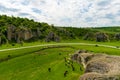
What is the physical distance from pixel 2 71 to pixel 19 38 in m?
90.4

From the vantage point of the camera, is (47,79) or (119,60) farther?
(47,79)

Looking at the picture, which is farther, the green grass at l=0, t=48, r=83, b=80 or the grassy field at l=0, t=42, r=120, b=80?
the green grass at l=0, t=48, r=83, b=80

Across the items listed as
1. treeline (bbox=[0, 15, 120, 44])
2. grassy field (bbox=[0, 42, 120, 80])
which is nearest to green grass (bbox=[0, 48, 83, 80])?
grassy field (bbox=[0, 42, 120, 80])

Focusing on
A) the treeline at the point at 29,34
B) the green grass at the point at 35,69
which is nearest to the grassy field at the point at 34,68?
the green grass at the point at 35,69

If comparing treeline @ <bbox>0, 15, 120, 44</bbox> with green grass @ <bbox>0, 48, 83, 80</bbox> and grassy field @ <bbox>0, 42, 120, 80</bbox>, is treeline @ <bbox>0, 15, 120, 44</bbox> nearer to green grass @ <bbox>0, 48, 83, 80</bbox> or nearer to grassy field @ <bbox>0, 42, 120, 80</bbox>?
grassy field @ <bbox>0, 42, 120, 80</bbox>

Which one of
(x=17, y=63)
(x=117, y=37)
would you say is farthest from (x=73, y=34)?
(x=17, y=63)

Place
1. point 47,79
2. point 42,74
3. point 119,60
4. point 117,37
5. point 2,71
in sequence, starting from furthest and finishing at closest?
point 117,37 < point 2,71 < point 42,74 < point 47,79 < point 119,60

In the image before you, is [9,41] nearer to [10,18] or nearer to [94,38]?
[10,18]

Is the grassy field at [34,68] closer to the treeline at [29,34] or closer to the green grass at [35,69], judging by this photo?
the green grass at [35,69]

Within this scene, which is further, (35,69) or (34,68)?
(34,68)

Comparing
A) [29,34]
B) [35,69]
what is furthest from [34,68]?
[29,34]

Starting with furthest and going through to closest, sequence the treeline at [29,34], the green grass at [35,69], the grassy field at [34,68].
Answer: the treeline at [29,34]
the green grass at [35,69]
the grassy field at [34,68]

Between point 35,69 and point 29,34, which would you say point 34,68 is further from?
point 29,34

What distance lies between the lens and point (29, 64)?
78.2m
